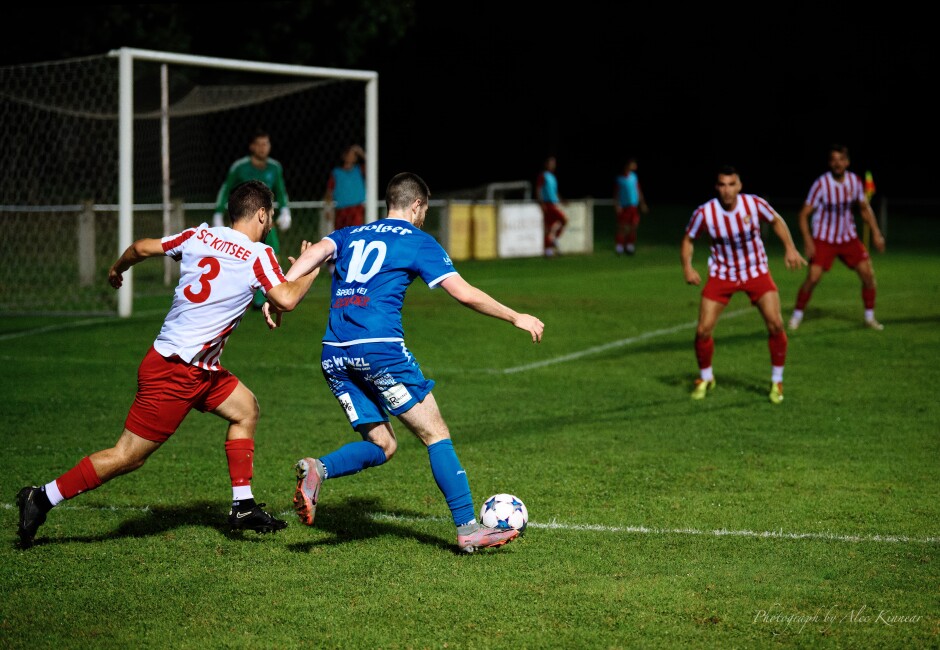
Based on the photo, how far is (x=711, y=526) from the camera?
20.9 ft

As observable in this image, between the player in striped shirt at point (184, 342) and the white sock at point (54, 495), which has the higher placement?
the player in striped shirt at point (184, 342)

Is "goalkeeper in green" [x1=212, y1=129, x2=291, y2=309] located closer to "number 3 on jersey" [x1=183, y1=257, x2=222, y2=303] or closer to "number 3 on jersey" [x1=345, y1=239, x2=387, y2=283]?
"number 3 on jersey" [x1=183, y1=257, x2=222, y2=303]

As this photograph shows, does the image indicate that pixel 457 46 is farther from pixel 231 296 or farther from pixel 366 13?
pixel 231 296

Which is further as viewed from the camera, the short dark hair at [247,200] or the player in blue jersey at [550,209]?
the player in blue jersey at [550,209]

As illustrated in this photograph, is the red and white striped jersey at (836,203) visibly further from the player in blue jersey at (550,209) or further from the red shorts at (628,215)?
the red shorts at (628,215)

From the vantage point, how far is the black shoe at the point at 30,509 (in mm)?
5883

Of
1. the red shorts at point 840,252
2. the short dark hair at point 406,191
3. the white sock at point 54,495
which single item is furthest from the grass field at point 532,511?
the short dark hair at point 406,191

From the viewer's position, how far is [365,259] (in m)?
5.88

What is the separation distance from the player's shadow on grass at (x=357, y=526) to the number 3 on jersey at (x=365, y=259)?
134 cm

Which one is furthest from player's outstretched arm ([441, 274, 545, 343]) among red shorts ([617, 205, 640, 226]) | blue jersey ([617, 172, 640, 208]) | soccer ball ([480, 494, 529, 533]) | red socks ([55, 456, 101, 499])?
Answer: red shorts ([617, 205, 640, 226])

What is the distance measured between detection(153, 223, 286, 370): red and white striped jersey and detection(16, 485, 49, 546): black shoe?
90cm

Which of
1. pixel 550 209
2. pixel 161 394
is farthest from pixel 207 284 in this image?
pixel 550 209

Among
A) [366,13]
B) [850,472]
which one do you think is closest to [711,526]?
[850,472]

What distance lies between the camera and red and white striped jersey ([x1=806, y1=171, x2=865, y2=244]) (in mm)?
14578
